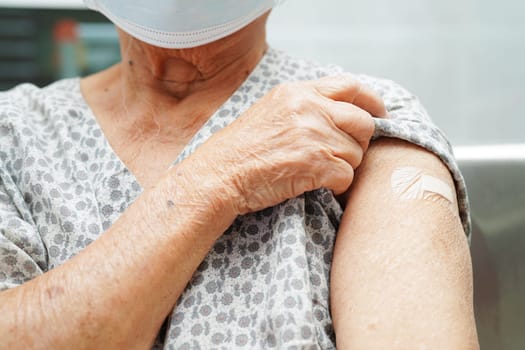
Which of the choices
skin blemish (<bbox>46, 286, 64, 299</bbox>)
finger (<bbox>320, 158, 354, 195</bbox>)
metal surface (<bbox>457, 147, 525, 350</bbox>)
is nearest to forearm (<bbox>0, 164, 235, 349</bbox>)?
skin blemish (<bbox>46, 286, 64, 299</bbox>)

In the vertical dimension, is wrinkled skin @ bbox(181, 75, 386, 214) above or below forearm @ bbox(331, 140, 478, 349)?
above

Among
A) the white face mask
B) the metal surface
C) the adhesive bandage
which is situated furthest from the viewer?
the metal surface

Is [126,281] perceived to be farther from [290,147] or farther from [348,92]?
[348,92]

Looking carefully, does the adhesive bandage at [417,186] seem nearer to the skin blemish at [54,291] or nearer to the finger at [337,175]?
the finger at [337,175]

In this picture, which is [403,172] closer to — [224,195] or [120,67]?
[224,195]

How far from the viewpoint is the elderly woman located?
31.0 inches

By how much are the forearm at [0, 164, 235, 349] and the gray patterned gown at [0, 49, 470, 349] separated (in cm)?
6

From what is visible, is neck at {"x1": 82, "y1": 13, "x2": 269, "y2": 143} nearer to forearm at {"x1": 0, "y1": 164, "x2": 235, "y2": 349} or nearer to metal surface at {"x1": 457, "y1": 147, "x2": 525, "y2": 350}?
forearm at {"x1": 0, "y1": 164, "x2": 235, "y2": 349}

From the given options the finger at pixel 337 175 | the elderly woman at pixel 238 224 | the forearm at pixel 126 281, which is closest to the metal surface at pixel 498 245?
the elderly woman at pixel 238 224

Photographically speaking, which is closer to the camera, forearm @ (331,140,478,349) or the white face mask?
forearm @ (331,140,478,349)

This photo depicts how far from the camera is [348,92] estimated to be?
910 mm

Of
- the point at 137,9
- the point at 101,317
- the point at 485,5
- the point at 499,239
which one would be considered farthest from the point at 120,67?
the point at 485,5

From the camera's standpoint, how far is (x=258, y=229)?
3.01ft

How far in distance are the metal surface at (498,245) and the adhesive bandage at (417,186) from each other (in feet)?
1.57
